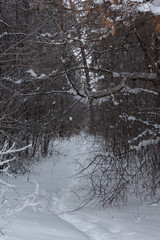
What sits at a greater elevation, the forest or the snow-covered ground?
the forest

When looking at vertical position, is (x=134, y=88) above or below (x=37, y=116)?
below

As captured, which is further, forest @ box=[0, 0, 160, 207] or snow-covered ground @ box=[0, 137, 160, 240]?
forest @ box=[0, 0, 160, 207]

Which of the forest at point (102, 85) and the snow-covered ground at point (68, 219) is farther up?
the forest at point (102, 85)

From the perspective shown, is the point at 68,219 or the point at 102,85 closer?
the point at 68,219

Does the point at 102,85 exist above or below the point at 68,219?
above

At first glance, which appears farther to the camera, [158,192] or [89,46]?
[158,192]

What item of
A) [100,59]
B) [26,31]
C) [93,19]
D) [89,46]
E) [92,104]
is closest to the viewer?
[93,19]

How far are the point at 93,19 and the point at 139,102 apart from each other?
269 centimetres

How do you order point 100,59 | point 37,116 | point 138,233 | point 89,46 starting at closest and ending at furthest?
point 138,233, point 89,46, point 100,59, point 37,116

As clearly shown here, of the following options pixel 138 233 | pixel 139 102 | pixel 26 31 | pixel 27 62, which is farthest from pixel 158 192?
pixel 26 31

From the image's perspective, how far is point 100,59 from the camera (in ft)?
26.0

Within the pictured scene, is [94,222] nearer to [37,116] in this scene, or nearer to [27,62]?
[27,62]

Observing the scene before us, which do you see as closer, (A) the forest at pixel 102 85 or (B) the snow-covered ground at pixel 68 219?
(B) the snow-covered ground at pixel 68 219

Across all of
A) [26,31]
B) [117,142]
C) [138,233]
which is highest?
[26,31]
